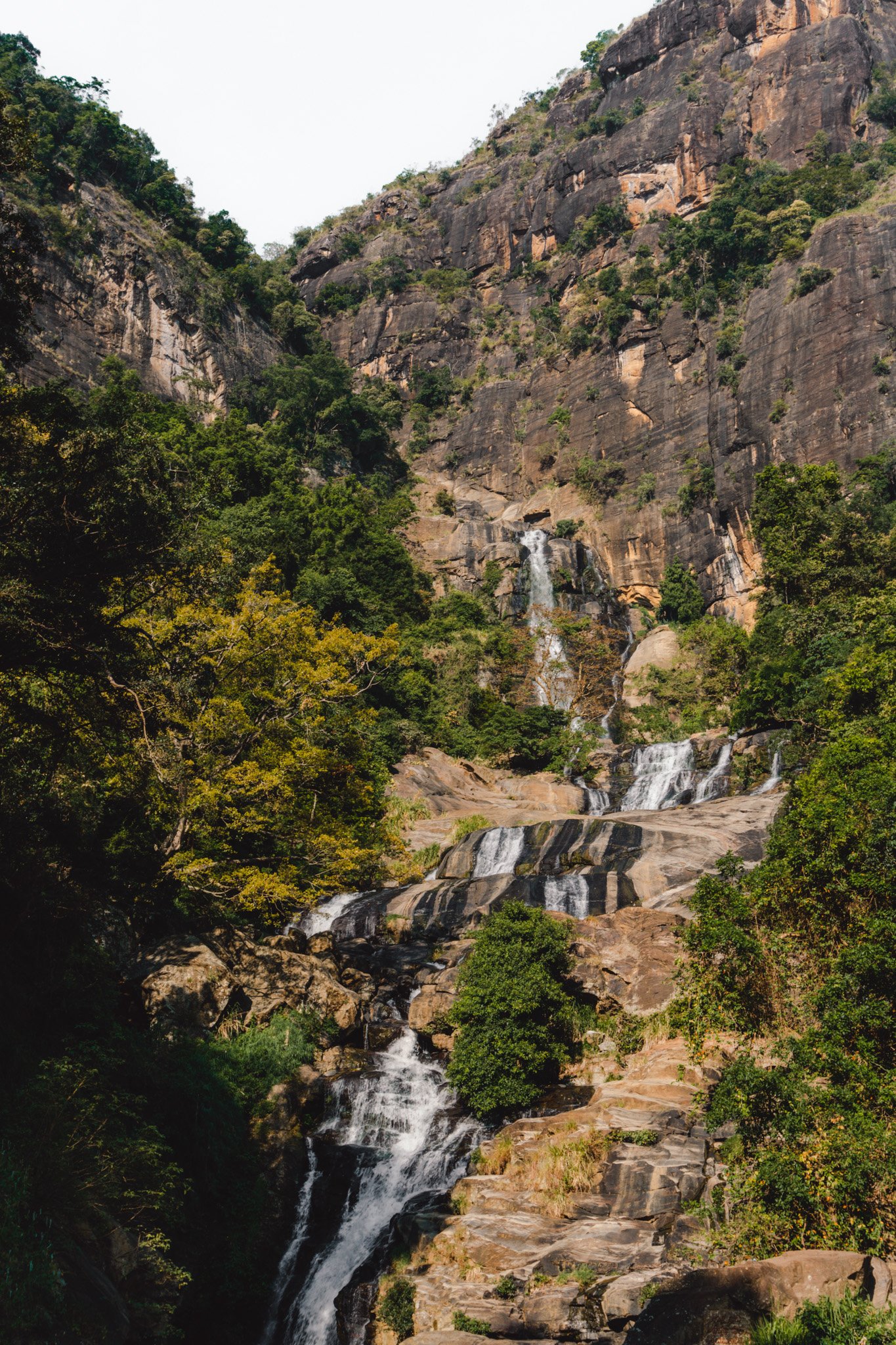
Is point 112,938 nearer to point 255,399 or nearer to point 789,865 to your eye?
point 789,865

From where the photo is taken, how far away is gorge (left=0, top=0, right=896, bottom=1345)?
9.42 metres

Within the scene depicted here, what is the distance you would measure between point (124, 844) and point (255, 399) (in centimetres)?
4417

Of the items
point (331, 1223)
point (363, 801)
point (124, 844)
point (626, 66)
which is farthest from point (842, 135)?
point (331, 1223)

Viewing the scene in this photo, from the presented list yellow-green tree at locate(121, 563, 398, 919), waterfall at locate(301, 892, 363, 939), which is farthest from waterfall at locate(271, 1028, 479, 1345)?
waterfall at locate(301, 892, 363, 939)

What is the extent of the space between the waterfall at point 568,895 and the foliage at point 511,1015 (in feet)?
17.7

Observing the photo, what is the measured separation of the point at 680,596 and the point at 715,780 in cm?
1825

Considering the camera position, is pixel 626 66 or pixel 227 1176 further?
pixel 626 66

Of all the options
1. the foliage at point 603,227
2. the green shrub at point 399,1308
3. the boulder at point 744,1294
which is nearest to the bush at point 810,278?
the foliage at point 603,227

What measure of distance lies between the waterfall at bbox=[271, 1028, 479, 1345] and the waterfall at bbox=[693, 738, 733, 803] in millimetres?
17643

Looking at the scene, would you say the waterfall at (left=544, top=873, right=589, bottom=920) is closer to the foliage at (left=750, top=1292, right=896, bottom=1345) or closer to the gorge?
the gorge

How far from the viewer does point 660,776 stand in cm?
3409

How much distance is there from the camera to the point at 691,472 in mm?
49906

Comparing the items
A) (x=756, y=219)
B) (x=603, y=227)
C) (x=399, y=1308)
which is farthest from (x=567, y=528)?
(x=399, y=1308)

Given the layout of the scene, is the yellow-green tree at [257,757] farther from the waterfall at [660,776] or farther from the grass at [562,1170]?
the waterfall at [660,776]
